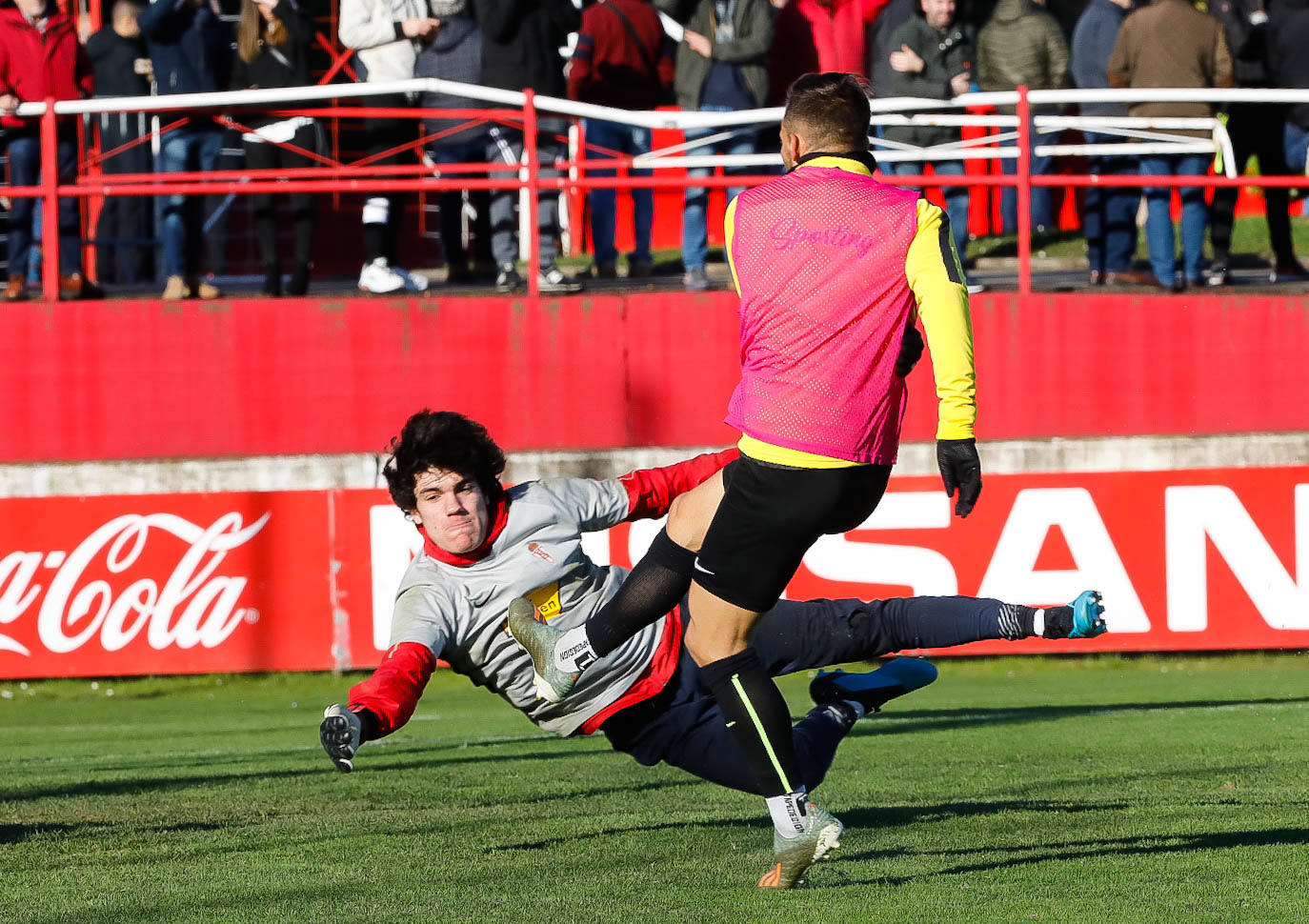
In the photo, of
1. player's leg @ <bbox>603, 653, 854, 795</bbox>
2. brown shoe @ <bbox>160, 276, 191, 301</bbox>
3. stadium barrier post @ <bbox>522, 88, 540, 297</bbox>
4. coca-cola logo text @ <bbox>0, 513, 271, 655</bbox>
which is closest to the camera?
player's leg @ <bbox>603, 653, 854, 795</bbox>

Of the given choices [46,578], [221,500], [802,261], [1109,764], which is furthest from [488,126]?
[802,261]

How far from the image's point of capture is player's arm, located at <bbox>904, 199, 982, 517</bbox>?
16.0ft

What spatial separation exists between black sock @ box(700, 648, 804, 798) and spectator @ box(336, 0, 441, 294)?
25.8 feet

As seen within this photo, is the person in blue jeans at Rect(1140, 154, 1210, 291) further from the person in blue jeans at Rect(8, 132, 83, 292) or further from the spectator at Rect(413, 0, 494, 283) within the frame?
the person in blue jeans at Rect(8, 132, 83, 292)

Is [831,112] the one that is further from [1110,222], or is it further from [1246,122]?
[1246,122]

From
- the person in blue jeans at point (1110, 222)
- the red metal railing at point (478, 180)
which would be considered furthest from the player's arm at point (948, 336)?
the person in blue jeans at point (1110, 222)

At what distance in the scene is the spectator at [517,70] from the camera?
12.8m

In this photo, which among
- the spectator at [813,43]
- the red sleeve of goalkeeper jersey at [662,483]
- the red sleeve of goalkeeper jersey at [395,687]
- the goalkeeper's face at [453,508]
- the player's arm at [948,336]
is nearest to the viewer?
the player's arm at [948,336]

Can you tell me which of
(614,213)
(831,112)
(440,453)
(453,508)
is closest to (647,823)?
(453,508)

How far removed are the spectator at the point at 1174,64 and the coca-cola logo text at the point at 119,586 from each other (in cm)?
656

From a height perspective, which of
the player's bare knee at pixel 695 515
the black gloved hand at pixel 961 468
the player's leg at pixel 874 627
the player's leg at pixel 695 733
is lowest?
the player's leg at pixel 695 733

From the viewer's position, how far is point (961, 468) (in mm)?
4898

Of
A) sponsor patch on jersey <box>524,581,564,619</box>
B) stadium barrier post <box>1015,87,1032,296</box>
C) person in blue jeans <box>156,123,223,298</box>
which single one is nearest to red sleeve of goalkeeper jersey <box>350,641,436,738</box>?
sponsor patch on jersey <box>524,581,564,619</box>

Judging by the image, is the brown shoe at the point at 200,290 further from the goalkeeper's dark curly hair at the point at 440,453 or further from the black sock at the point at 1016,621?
the black sock at the point at 1016,621
